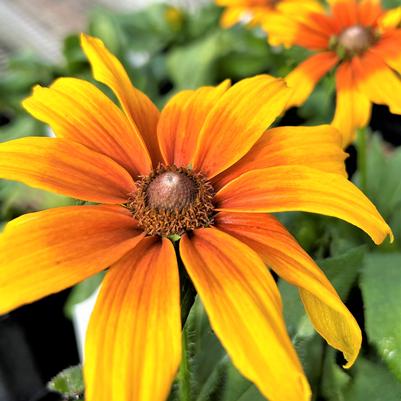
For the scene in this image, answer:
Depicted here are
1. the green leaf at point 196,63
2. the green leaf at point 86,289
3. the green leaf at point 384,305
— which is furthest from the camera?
the green leaf at point 196,63

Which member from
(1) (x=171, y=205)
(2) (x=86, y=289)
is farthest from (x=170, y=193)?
(2) (x=86, y=289)

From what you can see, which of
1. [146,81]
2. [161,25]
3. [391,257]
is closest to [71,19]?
[161,25]

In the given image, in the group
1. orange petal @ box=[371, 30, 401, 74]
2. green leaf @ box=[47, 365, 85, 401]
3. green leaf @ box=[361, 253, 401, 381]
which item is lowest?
green leaf @ box=[361, 253, 401, 381]

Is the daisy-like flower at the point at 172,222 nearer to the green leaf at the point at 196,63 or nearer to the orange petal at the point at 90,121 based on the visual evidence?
the orange petal at the point at 90,121

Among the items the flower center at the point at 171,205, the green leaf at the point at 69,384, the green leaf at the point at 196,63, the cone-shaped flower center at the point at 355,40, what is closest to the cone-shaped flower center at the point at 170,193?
the flower center at the point at 171,205

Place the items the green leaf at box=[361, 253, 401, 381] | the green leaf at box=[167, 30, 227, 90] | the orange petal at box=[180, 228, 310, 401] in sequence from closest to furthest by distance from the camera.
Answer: the orange petal at box=[180, 228, 310, 401] < the green leaf at box=[361, 253, 401, 381] < the green leaf at box=[167, 30, 227, 90]

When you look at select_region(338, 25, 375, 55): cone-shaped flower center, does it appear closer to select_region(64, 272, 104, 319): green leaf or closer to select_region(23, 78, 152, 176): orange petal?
select_region(23, 78, 152, 176): orange petal

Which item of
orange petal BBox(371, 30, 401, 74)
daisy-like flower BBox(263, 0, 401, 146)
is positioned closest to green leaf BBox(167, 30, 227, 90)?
daisy-like flower BBox(263, 0, 401, 146)
